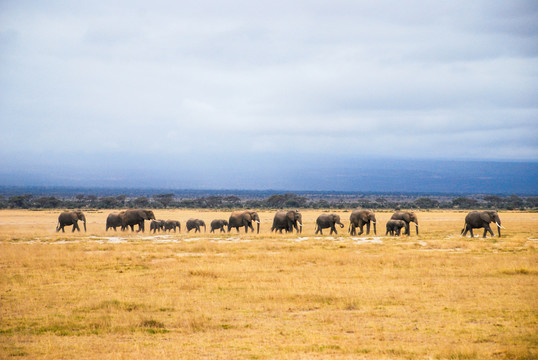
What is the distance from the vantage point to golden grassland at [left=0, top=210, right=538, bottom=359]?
1204 cm

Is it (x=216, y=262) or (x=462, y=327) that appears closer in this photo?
(x=462, y=327)

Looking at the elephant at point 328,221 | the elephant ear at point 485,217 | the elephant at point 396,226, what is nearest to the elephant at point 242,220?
the elephant at point 328,221

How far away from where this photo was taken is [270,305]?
16281 millimetres

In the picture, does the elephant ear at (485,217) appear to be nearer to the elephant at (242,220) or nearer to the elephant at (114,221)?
the elephant at (242,220)

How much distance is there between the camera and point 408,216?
1714 inches

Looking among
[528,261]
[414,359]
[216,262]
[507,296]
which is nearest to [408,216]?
[528,261]

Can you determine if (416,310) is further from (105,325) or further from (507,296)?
(105,325)

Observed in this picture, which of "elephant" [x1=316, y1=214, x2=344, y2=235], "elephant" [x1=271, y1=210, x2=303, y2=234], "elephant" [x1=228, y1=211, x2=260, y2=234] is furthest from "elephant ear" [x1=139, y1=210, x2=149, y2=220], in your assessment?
"elephant" [x1=316, y1=214, x2=344, y2=235]

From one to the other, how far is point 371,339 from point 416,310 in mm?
3444

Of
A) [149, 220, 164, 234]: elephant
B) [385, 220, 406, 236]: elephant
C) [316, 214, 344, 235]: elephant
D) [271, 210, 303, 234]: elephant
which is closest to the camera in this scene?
[385, 220, 406, 236]: elephant

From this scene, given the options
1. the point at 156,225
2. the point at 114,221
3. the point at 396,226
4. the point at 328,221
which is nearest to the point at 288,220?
the point at 328,221

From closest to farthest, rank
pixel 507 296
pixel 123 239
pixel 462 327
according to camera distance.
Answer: pixel 462 327 < pixel 507 296 < pixel 123 239

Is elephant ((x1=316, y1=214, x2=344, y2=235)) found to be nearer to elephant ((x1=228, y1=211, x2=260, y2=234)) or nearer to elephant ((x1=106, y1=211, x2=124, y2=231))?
elephant ((x1=228, y1=211, x2=260, y2=234))

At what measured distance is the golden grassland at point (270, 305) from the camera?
12039 millimetres
